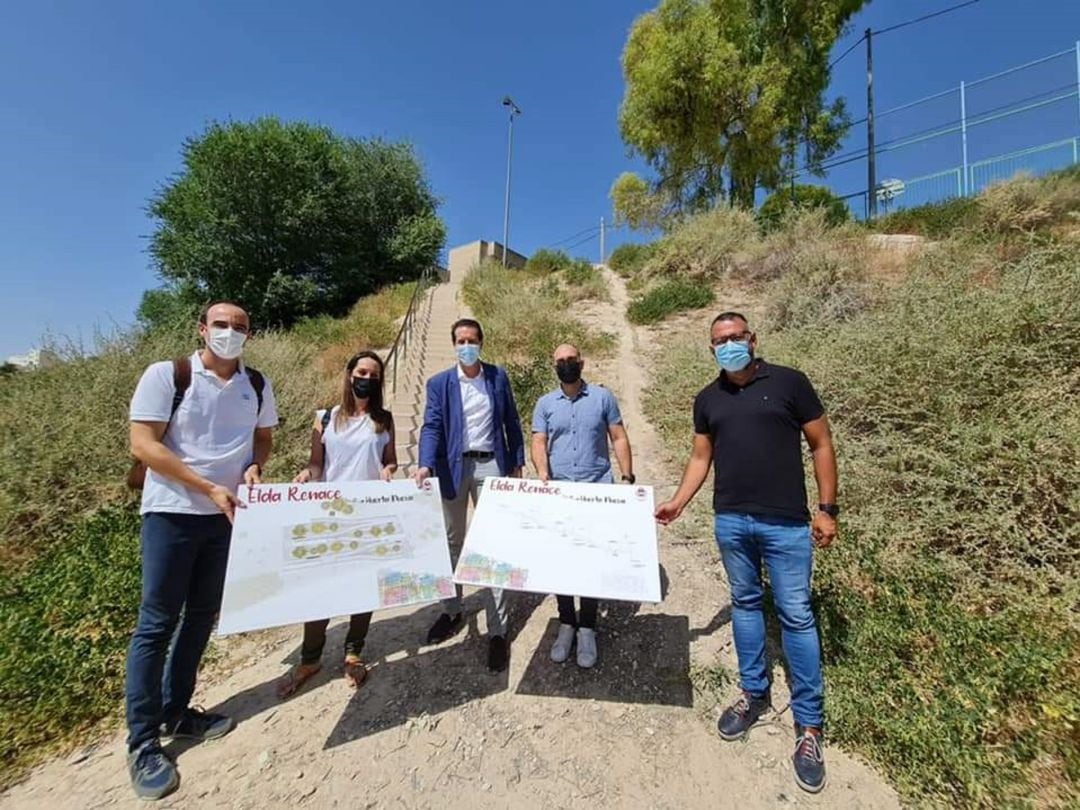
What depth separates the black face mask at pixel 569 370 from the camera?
2.73m

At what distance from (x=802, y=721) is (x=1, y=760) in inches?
146

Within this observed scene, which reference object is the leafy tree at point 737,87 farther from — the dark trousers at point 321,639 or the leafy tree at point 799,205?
the dark trousers at point 321,639

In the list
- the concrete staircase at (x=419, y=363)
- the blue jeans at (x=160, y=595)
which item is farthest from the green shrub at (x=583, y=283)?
the blue jeans at (x=160, y=595)

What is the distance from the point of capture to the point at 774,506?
1993mm

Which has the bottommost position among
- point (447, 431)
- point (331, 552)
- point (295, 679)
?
point (295, 679)

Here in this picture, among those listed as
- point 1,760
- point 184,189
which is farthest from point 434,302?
point 1,760

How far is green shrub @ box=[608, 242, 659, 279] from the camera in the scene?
1337 centimetres

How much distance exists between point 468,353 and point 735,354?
154 cm

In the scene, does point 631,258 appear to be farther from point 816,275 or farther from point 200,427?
point 200,427

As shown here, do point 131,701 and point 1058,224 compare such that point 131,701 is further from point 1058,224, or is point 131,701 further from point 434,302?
point 434,302

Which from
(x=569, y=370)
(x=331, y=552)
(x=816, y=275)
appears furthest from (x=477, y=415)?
(x=816, y=275)

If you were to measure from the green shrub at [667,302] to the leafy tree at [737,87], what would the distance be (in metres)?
5.90

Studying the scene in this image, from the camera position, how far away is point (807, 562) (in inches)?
79.2

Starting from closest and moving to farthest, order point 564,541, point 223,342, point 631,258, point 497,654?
point 223,342, point 564,541, point 497,654, point 631,258
